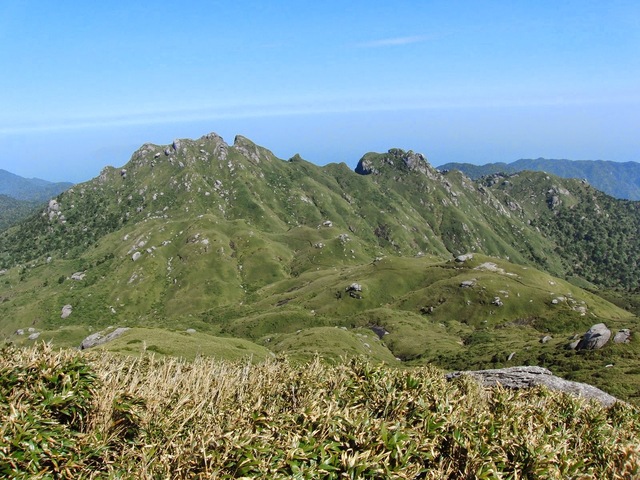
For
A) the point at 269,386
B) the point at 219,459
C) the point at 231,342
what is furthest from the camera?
the point at 231,342

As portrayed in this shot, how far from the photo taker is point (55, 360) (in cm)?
2467

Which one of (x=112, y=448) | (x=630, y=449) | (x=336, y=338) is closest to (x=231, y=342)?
(x=336, y=338)

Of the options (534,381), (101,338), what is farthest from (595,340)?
(101,338)

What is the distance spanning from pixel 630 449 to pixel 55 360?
31125 mm

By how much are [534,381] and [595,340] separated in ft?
241

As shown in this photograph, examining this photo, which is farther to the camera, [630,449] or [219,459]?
[630,449]

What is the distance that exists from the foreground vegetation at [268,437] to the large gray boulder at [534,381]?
4552 centimetres

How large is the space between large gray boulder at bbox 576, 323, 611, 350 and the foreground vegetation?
395 feet

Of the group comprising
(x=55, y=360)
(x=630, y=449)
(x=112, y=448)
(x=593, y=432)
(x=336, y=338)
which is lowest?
(x=336, y=338)

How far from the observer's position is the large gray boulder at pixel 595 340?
440 ft

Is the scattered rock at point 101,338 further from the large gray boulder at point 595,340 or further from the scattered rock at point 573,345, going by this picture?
the large gray boulder at point 595,340

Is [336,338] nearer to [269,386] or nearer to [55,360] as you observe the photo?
[269,386]

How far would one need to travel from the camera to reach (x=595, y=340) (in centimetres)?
13450

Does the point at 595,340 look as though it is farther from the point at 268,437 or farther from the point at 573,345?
the point at 268,437
